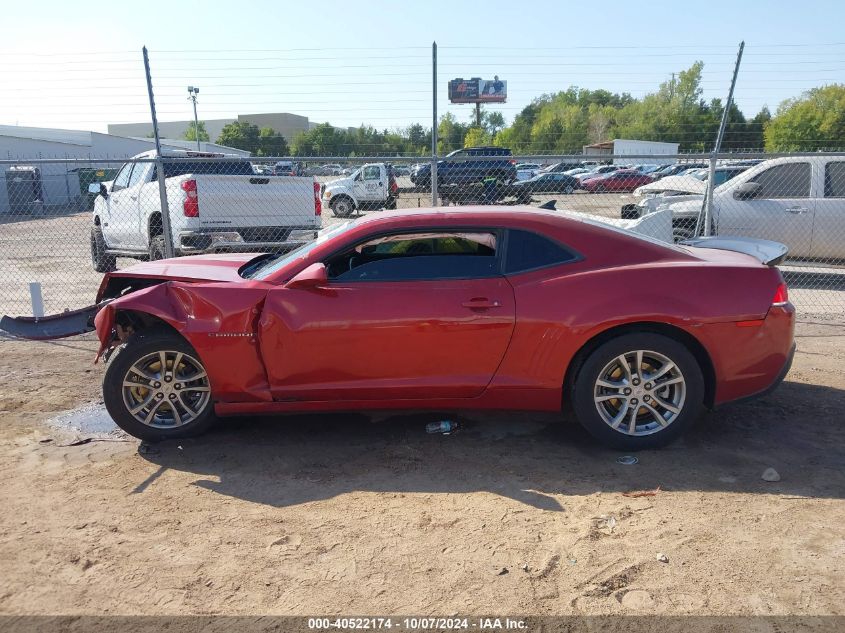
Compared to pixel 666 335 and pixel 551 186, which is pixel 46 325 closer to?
pixel 666 335

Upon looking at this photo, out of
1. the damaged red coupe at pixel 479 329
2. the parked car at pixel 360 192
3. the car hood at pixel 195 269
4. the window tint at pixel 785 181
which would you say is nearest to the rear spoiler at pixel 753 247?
the damaged red coupe at pixel 479 329

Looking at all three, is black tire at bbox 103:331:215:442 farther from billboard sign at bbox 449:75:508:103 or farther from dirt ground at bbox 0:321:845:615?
billboard sign at bbox 449:75:508:103

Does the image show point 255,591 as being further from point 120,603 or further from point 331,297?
point 331,297

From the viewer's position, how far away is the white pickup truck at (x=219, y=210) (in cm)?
919

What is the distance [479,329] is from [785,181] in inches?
311

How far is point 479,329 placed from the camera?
13.7ft

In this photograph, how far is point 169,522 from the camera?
355 centimetres

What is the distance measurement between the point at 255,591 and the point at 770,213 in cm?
942

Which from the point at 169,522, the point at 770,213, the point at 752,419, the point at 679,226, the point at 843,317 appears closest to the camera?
the point at 169,522

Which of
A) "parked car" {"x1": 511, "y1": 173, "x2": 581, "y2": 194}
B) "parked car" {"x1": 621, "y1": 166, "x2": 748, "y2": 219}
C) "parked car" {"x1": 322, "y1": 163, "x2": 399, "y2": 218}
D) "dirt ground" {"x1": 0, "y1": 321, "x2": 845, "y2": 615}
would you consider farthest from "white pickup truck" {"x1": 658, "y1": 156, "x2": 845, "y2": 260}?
"parked car" {"x1": 322, "y1": 163, "x2": 399, "y2": 218}

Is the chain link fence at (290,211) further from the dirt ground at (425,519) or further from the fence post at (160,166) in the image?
the dirt ground at (425,519)

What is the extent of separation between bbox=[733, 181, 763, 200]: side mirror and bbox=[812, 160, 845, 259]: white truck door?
2.54ft

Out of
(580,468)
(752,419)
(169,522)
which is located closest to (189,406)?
(169,522)

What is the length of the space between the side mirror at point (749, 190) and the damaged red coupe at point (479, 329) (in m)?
6.41
